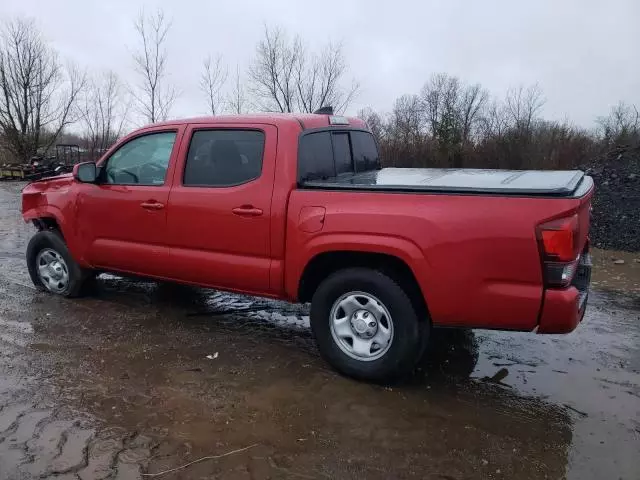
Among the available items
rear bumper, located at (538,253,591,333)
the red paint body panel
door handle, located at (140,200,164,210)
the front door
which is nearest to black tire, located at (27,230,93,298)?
the red paint body panel

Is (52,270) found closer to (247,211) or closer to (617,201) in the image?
(247,211)

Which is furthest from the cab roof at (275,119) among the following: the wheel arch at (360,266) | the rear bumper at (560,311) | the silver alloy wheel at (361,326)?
the rear bumper at (560,311)

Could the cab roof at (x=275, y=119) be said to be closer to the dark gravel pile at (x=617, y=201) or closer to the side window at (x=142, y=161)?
the side window at (x=142, y=161)

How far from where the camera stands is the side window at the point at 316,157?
155 inches

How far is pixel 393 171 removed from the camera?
4734 millimetres

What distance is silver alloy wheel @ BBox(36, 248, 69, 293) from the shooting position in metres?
5.47

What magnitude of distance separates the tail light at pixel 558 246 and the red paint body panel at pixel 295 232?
0.04 m

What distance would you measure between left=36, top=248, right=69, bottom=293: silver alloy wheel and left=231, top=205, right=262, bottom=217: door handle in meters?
2.50

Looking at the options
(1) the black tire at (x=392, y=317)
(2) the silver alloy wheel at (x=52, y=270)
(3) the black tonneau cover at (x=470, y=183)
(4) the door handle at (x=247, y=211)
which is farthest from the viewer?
(2) the silver alloy wheel at (x=52, y=270)

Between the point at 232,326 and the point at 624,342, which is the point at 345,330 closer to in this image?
the point at 232,326

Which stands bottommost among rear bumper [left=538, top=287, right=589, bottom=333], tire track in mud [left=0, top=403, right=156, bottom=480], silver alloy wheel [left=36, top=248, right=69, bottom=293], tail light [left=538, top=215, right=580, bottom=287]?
tire track in mud [left=0, top=403, right=156, bottom=480]

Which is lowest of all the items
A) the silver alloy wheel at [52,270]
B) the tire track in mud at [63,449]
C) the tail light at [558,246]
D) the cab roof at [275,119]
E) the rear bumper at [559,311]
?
the tire track in mud at [63,449]

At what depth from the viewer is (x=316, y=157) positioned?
411cm

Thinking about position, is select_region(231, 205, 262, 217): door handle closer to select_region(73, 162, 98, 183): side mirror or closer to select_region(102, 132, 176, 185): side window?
select_region(102, 132, 176, 185): side window
